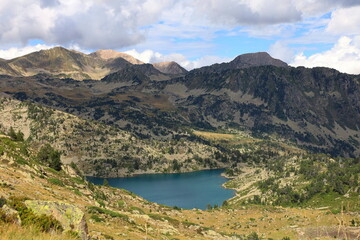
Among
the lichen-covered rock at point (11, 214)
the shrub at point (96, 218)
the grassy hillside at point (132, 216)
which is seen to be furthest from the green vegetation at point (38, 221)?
the shrub at point (96, 218)

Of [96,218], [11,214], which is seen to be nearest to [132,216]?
[96,218]

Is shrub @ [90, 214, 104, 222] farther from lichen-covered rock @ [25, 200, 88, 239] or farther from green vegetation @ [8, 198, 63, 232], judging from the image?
green vegetation @ [8, 198, 63, 232]

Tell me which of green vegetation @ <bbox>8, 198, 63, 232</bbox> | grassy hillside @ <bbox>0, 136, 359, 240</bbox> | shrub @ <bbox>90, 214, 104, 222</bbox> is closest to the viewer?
green vegetation @ <bbox>8, 198, 63, 232</bbox>

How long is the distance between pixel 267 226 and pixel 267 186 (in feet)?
430

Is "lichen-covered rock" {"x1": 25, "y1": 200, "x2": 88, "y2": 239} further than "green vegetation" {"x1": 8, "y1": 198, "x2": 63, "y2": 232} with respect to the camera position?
Yes

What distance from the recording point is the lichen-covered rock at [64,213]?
16.0 meters

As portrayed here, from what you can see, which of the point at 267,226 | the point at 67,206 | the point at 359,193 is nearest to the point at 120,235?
the point at 67,206

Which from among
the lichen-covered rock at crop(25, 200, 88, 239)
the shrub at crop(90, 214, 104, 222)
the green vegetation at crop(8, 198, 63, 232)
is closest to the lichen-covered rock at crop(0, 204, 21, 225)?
the green vegetation at crop(8, 198, 63, 232)

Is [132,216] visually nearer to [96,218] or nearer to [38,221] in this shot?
[96,218]

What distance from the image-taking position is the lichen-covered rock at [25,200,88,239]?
16.0 m

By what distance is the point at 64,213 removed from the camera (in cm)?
1662

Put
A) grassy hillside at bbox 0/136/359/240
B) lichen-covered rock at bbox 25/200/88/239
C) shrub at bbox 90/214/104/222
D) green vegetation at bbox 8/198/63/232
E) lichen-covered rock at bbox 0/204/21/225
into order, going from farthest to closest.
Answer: shrub at bbox 90/214/104/222 < grassy hillside at bbox 0/136/359/240 < lichen-covered rock at bbox 25/200/88/239 < green vegetation at bbox 8/198/63/232 < lichen-covered rock at bbox 0/204/21/225

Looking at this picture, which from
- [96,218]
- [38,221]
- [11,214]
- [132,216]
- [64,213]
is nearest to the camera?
[38,221]

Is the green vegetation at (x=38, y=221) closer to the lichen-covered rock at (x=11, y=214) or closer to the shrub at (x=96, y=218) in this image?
the lichen-covered rock at (x=11, y=214)
